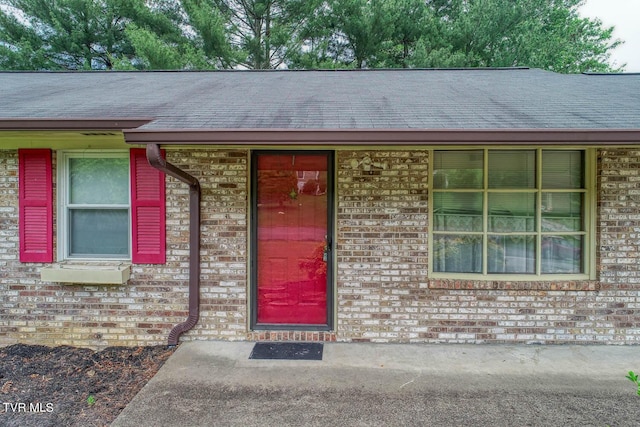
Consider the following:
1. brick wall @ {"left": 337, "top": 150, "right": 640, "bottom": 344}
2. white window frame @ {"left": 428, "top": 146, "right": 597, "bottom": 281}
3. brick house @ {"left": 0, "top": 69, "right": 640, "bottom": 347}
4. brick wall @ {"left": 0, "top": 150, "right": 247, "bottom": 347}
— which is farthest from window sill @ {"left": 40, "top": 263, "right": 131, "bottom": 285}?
white window frame @ {"left": 428, "top": 146, "right": 597, "bottom": 281}

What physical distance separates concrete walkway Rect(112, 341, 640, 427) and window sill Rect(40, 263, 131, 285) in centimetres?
94

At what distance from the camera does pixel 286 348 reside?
11.9ft

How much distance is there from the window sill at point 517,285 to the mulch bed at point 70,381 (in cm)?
284

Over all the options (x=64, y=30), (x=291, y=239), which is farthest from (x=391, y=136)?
(x=64, y=30)

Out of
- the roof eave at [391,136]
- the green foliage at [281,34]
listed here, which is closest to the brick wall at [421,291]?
the roof eave at [391,136]

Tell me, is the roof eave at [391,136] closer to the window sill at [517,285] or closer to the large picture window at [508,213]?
the large picture window at [508,213]

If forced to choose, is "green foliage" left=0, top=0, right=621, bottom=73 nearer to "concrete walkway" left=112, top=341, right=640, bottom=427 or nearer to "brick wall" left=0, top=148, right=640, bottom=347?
"brick wall" left=0, top=148, right=640, bottom=347

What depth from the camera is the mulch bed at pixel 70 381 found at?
2.64 meters

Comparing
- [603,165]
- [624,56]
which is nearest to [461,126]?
[603,165]

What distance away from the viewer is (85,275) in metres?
3.66

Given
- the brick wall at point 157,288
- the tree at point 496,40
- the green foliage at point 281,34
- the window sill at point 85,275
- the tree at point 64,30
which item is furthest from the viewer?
the tree at point 64,30

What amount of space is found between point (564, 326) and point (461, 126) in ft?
7.84

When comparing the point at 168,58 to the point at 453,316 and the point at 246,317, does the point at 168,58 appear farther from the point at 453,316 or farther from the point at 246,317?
the point at 453,316

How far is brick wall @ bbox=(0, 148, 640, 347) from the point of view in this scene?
368cm
